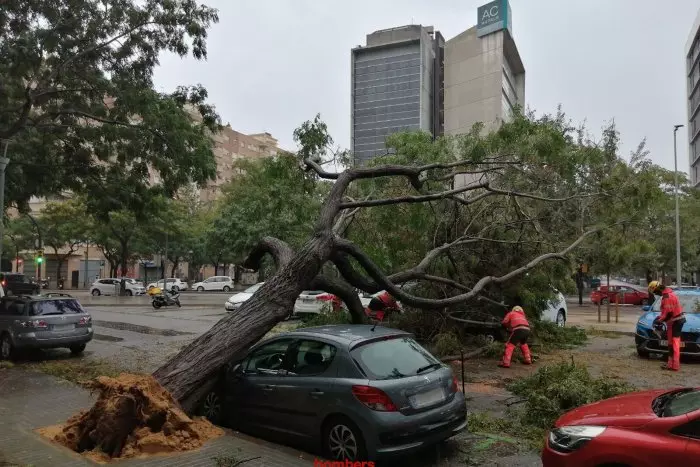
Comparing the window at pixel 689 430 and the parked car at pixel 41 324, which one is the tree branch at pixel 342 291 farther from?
the parked car at pixel 41 324

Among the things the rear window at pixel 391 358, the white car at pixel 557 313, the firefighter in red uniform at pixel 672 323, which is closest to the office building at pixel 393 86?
the white car at pixel 557 313

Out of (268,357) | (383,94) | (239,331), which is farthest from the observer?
(383,94)

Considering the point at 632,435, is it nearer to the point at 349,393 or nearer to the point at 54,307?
the point at 349,393

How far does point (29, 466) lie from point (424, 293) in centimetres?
845

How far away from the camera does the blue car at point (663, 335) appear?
36.9 ft

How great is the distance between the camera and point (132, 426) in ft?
19.3

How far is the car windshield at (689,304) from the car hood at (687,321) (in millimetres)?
A: 473

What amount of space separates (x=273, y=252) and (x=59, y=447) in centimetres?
403

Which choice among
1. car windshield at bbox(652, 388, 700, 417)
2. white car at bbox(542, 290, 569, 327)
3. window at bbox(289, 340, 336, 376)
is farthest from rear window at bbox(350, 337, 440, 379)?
white car at bbox(542, 290, 569, 327)

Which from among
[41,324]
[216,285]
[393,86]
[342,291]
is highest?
[393,86]

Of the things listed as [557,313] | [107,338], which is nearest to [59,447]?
[107,338]

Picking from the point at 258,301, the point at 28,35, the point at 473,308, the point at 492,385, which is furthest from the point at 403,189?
the point at 28,35

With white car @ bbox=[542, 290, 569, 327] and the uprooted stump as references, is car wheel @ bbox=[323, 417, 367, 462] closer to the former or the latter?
Answer: the uprooted stump

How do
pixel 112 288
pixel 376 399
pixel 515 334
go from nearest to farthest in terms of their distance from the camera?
pixel 376 399, pixel 515 334, pixel 112 288
